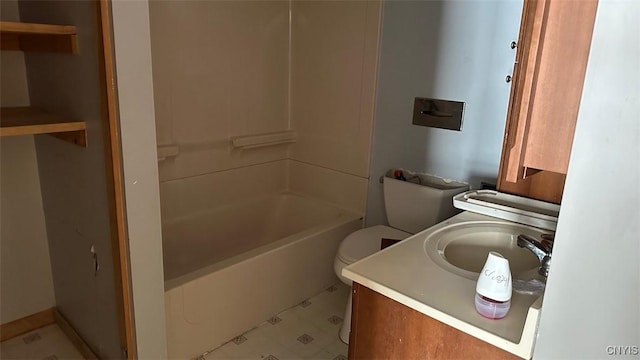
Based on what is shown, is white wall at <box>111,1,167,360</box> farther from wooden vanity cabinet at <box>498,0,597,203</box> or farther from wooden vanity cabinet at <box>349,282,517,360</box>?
wooden vanity cabinet at <box>498,0,597,203</box>

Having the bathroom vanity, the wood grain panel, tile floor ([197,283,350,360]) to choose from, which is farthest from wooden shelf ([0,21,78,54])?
tile floor ([197,283,350,360])

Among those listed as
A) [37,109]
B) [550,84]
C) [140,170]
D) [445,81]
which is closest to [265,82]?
[445,81]

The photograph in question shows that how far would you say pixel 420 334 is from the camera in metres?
1.15

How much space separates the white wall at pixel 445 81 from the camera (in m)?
1.99

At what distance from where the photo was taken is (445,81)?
2.17 m

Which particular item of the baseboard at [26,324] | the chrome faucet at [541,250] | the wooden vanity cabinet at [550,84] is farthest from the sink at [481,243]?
the baseboard at [26,324]

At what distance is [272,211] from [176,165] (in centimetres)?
76

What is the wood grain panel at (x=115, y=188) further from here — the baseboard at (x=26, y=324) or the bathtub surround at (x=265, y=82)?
the bathtub surround at (x=265, y=82)

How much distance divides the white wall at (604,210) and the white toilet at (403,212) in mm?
1336

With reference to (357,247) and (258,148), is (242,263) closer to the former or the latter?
(357,247)

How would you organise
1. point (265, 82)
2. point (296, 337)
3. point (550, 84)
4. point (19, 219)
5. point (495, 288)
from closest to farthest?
1. point (550, 84)
2. point (495, 288)
3. point (19, 219)
4. point (296, 337)
5. point (265, 82)

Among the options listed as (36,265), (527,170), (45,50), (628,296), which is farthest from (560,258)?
(36,265)

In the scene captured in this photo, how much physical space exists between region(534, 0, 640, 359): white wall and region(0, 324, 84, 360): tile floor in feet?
6.53

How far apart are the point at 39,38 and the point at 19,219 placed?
2.74ft
